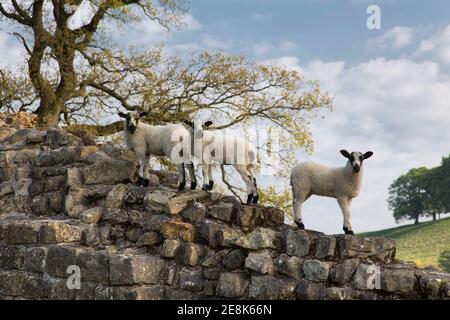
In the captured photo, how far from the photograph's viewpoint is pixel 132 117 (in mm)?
12031

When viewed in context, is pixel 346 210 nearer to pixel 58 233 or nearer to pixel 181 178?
pixel 181 178

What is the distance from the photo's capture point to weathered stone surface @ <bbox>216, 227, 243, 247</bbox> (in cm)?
1019

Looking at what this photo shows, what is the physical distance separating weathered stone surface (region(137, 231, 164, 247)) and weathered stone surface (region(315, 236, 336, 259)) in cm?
310

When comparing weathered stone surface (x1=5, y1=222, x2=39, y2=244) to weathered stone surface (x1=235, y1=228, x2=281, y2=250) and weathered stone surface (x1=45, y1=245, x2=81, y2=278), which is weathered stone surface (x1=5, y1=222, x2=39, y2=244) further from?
weathered stone surface (x1=235, y1=228, x2=281, y2=250)

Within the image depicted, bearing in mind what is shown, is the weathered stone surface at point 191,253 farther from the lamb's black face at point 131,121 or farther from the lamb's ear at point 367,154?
the lamb's ear at point 367,154

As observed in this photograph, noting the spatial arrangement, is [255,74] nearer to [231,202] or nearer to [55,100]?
[55,100]

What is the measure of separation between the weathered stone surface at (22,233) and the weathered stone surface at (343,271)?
6.05m

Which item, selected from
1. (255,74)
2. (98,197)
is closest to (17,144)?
(98,197)

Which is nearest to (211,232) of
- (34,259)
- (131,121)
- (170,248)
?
(170,248)

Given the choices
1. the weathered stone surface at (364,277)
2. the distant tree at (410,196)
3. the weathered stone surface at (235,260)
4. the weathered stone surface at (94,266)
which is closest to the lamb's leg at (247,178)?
the weathered stone surface at (235,260)

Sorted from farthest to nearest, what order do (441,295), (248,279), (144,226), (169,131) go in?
(169,131), (144,226), (248,279), (441,295)

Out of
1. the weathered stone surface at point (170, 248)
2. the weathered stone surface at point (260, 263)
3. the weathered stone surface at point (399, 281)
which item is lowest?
the weathered stone surface at point (399, 281)

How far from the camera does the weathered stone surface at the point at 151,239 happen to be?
10.8 m

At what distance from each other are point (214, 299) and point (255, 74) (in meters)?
12.5
